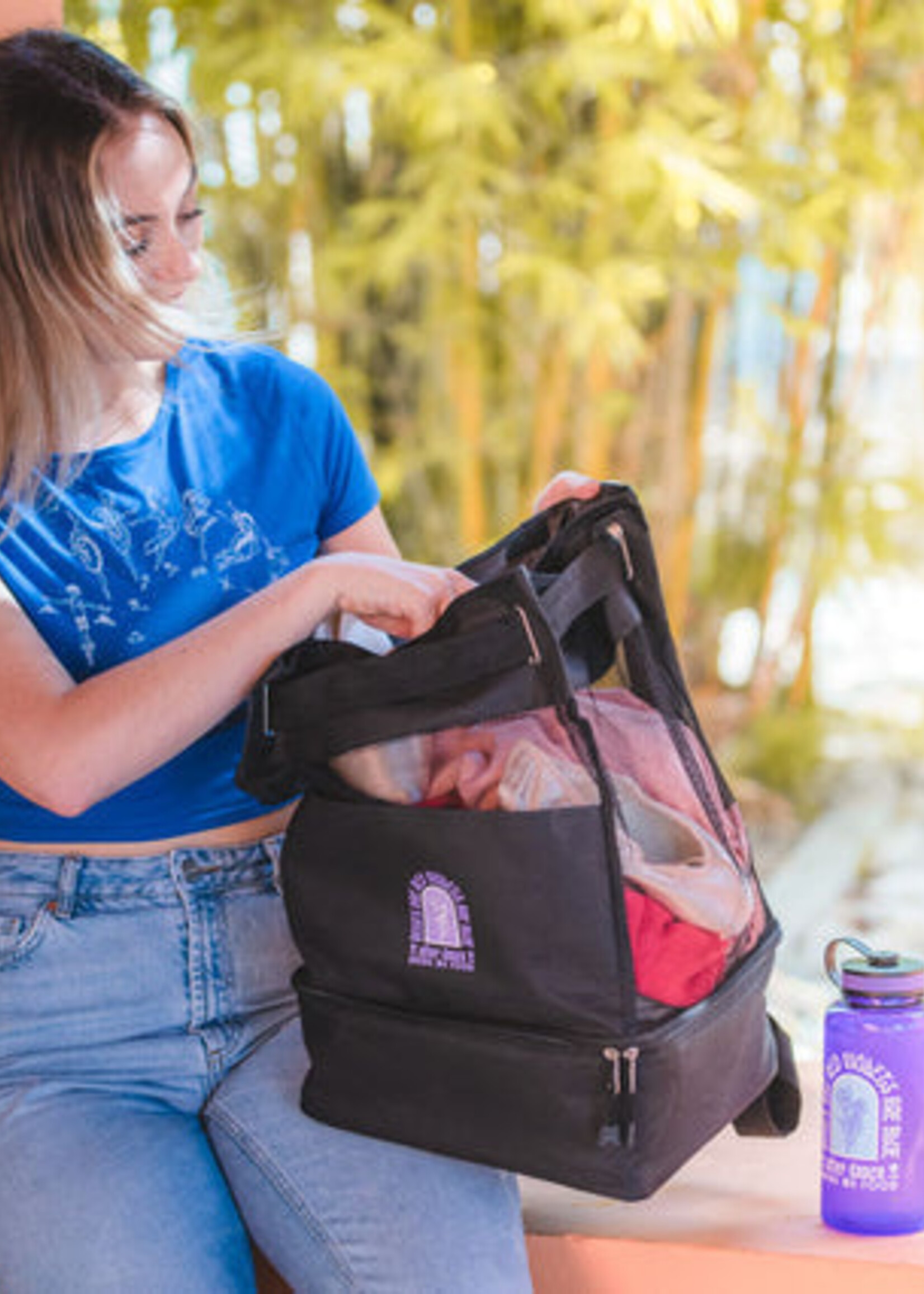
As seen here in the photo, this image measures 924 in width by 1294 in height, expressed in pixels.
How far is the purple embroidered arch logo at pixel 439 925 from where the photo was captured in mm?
1061

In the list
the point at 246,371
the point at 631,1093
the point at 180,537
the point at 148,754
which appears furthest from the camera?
the point at 246,371

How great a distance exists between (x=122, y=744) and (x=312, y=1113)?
280 millimetres

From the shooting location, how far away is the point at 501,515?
11.5 feet

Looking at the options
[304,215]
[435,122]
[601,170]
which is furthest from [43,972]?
[304,215]

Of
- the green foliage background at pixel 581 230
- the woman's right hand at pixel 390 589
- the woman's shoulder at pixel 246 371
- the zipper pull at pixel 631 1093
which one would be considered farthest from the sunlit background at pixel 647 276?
the zipper pull at pixel 631 1093

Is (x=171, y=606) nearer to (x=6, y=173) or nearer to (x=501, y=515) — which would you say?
(x=6, y=173)

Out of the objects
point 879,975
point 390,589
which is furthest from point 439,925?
point 879,975

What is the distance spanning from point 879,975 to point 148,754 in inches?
20.9

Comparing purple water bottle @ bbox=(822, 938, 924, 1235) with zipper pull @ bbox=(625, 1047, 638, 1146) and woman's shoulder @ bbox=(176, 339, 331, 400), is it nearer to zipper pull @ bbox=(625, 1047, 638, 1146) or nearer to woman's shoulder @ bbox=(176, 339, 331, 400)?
zipper pull @ bbox=(625, 1047, 638, 1146)

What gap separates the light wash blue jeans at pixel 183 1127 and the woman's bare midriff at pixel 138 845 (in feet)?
0.04

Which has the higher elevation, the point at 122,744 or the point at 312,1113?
the point at 122,744

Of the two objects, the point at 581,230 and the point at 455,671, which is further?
the point at 581,230

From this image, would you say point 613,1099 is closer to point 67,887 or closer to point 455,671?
point 455,671

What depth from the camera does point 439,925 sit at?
3.52 ft
